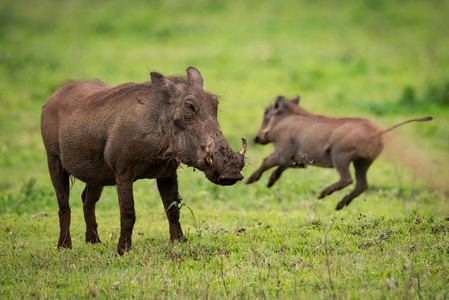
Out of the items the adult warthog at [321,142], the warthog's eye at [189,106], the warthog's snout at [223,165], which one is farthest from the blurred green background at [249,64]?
the warthog's snout at [223,165]

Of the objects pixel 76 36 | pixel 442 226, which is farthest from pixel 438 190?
pixel 76 36

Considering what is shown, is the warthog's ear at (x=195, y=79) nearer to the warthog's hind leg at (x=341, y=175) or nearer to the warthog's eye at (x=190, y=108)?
the warthog's eye at (x=190, y=108)

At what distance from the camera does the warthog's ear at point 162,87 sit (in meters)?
5.50

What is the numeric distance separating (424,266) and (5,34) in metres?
21.1

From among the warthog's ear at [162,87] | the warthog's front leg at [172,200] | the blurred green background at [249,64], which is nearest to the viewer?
the warthog's ear at [162,87]

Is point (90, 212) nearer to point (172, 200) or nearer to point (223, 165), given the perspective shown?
point (172, 200)

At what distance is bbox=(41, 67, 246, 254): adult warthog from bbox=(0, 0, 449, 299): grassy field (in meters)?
0.43

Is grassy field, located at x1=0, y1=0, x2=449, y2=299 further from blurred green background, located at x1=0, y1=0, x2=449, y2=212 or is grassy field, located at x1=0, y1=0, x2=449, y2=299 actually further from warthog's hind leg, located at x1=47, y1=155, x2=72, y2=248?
warthog's hind leg, located at x1=47, y1=155, x2=72, y2=248

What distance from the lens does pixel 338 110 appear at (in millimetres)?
14398

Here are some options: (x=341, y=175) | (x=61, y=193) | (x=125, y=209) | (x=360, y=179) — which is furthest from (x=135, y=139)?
(x=360, y=179)

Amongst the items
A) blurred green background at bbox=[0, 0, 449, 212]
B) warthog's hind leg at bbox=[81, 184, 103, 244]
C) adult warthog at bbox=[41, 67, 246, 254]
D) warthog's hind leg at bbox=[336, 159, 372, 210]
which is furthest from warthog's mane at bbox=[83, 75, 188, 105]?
warthog's hind leg at bbox=[336, 159, 372, 210]

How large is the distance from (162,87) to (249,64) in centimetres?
1344

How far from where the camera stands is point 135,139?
5.48 meters

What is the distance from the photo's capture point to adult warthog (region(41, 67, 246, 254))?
17.1 ft
